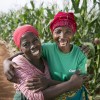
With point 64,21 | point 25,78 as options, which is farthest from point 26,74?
point 64,21

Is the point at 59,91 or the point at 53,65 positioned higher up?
the point at 53,65

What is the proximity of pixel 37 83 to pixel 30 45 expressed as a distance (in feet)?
0.73

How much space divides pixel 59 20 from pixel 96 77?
3011 millimetres

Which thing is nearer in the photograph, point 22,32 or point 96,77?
point 22,32

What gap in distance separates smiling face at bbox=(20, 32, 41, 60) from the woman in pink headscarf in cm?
13

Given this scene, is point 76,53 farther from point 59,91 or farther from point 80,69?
point 59,91

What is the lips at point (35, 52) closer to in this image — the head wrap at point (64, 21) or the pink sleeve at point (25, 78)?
the pink sleeve at point (25, 78)

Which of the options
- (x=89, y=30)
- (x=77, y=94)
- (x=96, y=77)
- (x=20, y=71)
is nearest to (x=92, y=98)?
(x=96, y=77)

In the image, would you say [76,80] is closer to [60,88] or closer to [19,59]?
[60,88]

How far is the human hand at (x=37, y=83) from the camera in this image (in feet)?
5.39

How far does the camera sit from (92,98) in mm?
4434

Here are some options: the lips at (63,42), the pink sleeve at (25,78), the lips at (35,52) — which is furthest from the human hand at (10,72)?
the lips at (63,42)

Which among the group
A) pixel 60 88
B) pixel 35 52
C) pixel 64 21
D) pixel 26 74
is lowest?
pixel 60 88

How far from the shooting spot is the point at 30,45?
5.59 ft
